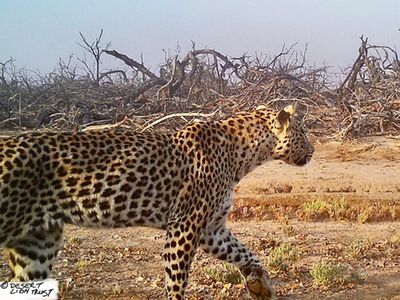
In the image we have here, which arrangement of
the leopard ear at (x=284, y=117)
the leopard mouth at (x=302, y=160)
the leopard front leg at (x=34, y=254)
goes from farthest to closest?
1. the leopard mouth at (x=302, y=160)
2. the leopard ear at (x=284, y=117)
3. the leopard front leg at (x=34, y=254)

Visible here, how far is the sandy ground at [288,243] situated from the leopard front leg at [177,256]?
739mm

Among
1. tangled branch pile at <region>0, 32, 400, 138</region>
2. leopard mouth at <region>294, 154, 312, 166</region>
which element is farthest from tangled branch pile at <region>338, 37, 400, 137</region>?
leopard mouth at <region>294, 154, 312, 166</region>

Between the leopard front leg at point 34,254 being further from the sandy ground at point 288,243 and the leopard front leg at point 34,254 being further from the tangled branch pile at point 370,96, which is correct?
the tangled branch pile at point 370,96

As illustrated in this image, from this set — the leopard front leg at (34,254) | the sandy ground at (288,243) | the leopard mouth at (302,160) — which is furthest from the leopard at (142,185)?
the sandy ground at (288,243)

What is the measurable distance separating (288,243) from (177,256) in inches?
110

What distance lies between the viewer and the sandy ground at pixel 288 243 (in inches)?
244

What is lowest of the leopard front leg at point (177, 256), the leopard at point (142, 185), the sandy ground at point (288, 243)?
the sandy ground at point (288, 243)

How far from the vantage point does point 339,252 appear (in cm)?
750

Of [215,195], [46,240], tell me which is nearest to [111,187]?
[46,240]

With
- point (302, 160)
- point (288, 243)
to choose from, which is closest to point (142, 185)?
point (302, 160)

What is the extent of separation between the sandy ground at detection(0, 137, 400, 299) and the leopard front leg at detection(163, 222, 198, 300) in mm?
739

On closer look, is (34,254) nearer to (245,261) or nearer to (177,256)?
(177,256)

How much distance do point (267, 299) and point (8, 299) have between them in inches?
85.3

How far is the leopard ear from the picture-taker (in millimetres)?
6113
